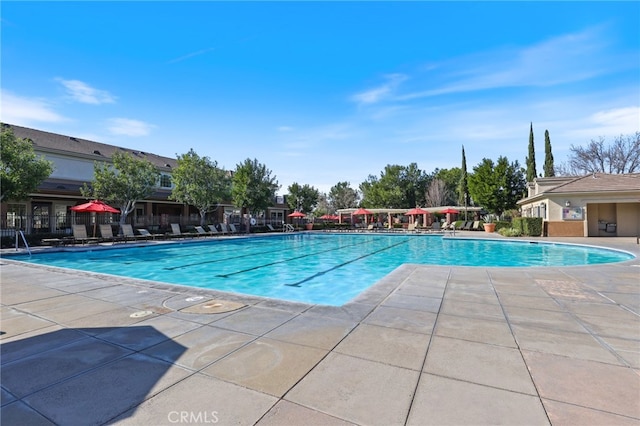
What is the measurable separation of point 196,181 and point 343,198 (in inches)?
1347

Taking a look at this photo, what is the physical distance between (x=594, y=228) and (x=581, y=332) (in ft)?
74.6

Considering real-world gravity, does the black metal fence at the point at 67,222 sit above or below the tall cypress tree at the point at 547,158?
below

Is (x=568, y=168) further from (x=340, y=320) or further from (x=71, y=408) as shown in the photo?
(x=71, y=408)

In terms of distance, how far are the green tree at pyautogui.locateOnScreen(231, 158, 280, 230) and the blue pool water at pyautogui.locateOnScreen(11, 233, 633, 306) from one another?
1103cm

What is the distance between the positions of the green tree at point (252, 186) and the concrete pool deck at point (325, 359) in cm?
2347

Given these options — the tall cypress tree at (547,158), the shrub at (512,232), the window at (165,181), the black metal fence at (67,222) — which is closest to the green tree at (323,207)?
the window at (165,181)

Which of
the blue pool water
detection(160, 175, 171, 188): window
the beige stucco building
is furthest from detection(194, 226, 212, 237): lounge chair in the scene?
the beige stucco building

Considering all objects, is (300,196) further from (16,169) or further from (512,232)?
(16,169)

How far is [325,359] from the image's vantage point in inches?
122

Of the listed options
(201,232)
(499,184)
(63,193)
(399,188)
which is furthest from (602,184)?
(63,193)

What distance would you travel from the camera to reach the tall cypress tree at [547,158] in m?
36.6

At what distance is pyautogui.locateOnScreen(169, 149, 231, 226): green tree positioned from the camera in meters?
24.4

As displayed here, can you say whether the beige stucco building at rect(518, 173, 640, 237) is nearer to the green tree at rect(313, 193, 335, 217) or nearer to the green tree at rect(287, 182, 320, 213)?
the green tree at rect(287, 182, 320, 213)

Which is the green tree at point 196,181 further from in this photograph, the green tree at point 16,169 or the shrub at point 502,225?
the shrub at point 502,225
